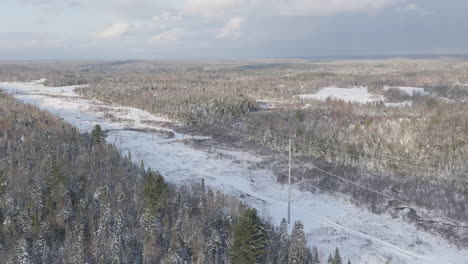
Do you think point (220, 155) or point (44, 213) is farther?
point (220, 155)

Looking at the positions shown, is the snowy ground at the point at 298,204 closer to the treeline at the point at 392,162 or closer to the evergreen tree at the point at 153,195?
the treeline at the point at 392,162

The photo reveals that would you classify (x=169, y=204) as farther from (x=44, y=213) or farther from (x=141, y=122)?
(x=141, y=122)

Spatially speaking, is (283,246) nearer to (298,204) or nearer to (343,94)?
(298,204)

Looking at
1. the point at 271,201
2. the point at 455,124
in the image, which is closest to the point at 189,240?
the point at 271,201

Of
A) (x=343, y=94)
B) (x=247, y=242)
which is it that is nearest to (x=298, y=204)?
(x=247, y=242)

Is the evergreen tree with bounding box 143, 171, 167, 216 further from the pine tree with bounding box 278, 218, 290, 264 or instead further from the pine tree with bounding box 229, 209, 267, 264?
the pine tree with bounding box 278, 218, 290, 264

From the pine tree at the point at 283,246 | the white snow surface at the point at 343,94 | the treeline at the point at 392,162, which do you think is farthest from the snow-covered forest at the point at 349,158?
the white snow surface at the point at 343,94
